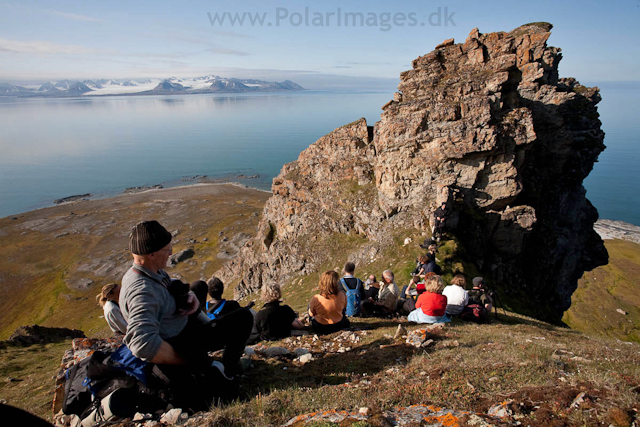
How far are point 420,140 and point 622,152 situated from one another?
231 m

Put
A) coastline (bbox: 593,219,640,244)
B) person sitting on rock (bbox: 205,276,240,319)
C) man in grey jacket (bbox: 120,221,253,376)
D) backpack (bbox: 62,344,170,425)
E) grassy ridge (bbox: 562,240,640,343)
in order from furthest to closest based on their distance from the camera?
coastline (bbox: 593,219,640,244) → grassy ridge (bbox: 562,240,640,343) → person sitting on rock (bbox: 205,276,240,319) → backpack (bbox: 62,344,170,425) → man in grey jacket (bbox: 120,221,253,376)

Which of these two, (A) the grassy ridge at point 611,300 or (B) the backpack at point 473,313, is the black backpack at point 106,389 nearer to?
(B) the backpack at point 473,313

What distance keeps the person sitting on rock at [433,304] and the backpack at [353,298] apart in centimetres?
254

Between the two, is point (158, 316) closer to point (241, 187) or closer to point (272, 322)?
point (272, 322)

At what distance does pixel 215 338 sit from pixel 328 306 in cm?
547

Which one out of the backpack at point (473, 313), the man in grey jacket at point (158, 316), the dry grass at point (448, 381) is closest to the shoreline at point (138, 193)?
the backpack at point (473, 313)

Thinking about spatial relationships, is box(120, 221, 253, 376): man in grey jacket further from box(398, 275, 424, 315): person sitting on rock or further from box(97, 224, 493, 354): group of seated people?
box(398, 275, 424, 315): person sitting on rock

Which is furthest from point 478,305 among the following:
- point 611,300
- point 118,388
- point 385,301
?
point 611,300

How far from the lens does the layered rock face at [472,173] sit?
26.8 metres

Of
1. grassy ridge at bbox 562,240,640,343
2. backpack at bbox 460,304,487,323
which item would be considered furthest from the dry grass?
grassy ridge at bbox 562,240,640,343

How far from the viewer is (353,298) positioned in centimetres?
1375

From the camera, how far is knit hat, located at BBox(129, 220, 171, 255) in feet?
16.8

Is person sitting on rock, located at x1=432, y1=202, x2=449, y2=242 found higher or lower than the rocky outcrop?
higher

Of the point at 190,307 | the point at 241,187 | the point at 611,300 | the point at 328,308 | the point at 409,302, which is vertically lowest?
the point at 611,300
